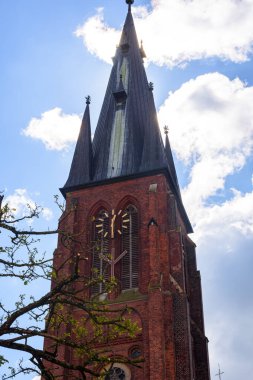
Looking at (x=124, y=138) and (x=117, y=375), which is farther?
(x=124, y=138)

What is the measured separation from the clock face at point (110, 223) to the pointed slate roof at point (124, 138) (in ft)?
6.35

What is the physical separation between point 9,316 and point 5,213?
187 centimetres

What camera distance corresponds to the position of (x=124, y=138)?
110ft

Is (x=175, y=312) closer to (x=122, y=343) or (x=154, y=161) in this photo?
(x=122, y=343)

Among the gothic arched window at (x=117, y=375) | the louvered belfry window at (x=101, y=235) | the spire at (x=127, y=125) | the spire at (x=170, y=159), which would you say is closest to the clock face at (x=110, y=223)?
the louvered belfry window at (x=101, y=235)

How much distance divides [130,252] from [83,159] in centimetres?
682

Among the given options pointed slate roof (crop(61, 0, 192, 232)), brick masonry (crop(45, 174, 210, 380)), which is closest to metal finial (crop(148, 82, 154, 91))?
pointed slate roof (crop(61, 0, 192, 232))

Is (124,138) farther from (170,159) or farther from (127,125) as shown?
(170,159)

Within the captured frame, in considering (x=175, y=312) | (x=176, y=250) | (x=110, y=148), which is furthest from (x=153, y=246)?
(x=110, y=148)

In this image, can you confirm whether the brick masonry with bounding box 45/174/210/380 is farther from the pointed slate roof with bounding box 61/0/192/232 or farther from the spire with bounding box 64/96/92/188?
the pointed slate roof with bounding box 61/0/192/232

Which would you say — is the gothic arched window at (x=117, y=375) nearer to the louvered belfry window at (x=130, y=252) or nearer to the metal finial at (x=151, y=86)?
the louvered belfry window at (x=130, y=252)

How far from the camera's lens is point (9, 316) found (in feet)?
37.0

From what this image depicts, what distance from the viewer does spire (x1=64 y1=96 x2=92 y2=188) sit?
31.9m

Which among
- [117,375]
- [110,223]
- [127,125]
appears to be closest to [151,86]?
[127,125]
